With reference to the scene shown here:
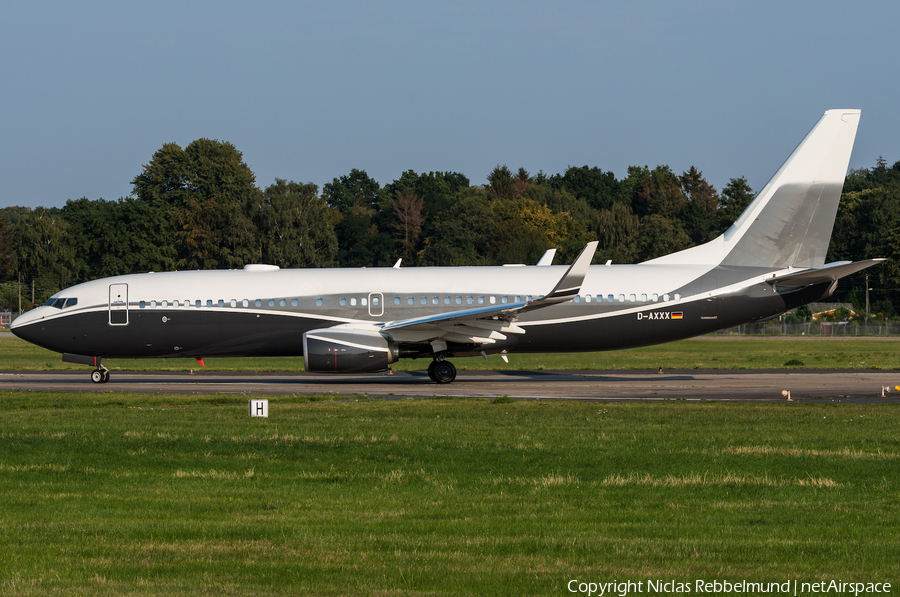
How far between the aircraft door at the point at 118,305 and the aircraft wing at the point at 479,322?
830 centimetres

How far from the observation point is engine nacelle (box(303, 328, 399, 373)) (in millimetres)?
28844

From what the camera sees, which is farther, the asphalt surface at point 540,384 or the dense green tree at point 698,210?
the dense green tree at point 698,210

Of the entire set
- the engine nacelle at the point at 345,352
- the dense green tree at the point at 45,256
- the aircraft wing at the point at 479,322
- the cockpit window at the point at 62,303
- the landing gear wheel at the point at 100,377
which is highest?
the dense green tree at the point at 45,256

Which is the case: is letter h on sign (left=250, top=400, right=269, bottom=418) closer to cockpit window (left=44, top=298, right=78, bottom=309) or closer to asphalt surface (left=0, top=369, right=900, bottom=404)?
asphalt surface (left=0, top=369, right=900, bottom=404)

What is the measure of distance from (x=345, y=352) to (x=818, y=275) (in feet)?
48.1

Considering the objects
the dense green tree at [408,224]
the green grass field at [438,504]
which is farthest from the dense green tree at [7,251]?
the green grass field at [438,504]

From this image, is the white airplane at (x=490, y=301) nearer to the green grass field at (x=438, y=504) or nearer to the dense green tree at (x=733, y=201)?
the green grass field at (x=438, y=504)

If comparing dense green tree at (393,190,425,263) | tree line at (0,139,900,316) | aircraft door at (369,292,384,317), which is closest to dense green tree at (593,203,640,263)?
tree line at (0,139,900,316)

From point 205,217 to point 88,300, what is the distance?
79.7 meters

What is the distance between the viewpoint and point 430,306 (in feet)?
101

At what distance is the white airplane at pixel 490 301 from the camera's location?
101 feet

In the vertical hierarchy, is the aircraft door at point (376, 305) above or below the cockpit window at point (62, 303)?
below

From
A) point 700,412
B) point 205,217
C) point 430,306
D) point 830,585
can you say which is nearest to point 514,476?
point 830,585

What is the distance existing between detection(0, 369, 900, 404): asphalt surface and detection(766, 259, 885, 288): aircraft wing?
3.20m
